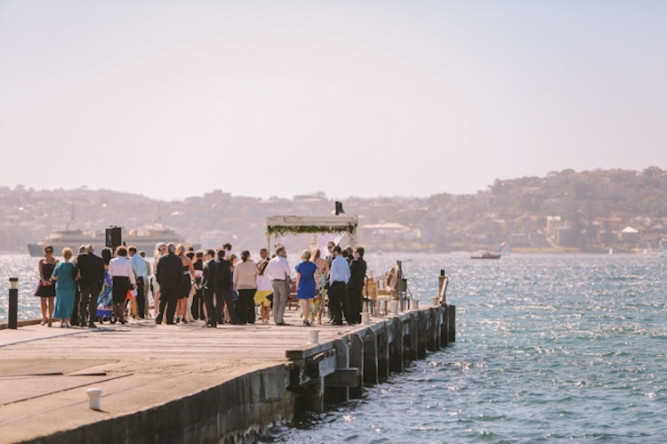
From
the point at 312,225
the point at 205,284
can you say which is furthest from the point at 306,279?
the point at 312,225

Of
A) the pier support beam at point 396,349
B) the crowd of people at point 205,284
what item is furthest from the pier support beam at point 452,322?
the crowd of people at point 205,284

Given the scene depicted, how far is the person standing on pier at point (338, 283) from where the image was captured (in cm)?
2530

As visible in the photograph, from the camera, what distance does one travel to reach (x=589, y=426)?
844 inches

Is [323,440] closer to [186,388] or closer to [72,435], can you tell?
[186,388]

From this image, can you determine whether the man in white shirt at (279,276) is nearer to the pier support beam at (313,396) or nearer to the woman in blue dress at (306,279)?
the woman in blue dress at (306,279)

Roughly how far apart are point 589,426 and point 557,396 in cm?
380

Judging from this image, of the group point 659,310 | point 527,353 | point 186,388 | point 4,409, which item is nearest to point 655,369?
point 527,353

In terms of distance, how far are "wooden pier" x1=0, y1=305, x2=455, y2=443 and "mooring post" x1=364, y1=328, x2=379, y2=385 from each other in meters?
0.02

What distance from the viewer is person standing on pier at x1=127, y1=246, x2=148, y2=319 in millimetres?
27094

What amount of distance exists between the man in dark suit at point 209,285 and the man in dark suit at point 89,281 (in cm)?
223

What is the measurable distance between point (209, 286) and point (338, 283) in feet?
9.09

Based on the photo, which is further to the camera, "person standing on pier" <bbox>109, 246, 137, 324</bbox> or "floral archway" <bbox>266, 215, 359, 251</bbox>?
"floral archway" <bbox>266, 215, 359, 251</bbox>

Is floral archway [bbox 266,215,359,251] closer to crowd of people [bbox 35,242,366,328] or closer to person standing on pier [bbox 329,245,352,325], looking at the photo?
crowd of people [bbox 35,242,366,328]

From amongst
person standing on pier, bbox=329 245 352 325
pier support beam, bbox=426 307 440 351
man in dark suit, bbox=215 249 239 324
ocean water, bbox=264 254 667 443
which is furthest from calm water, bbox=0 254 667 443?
man in dark suit, bbox=215 249 239 324
